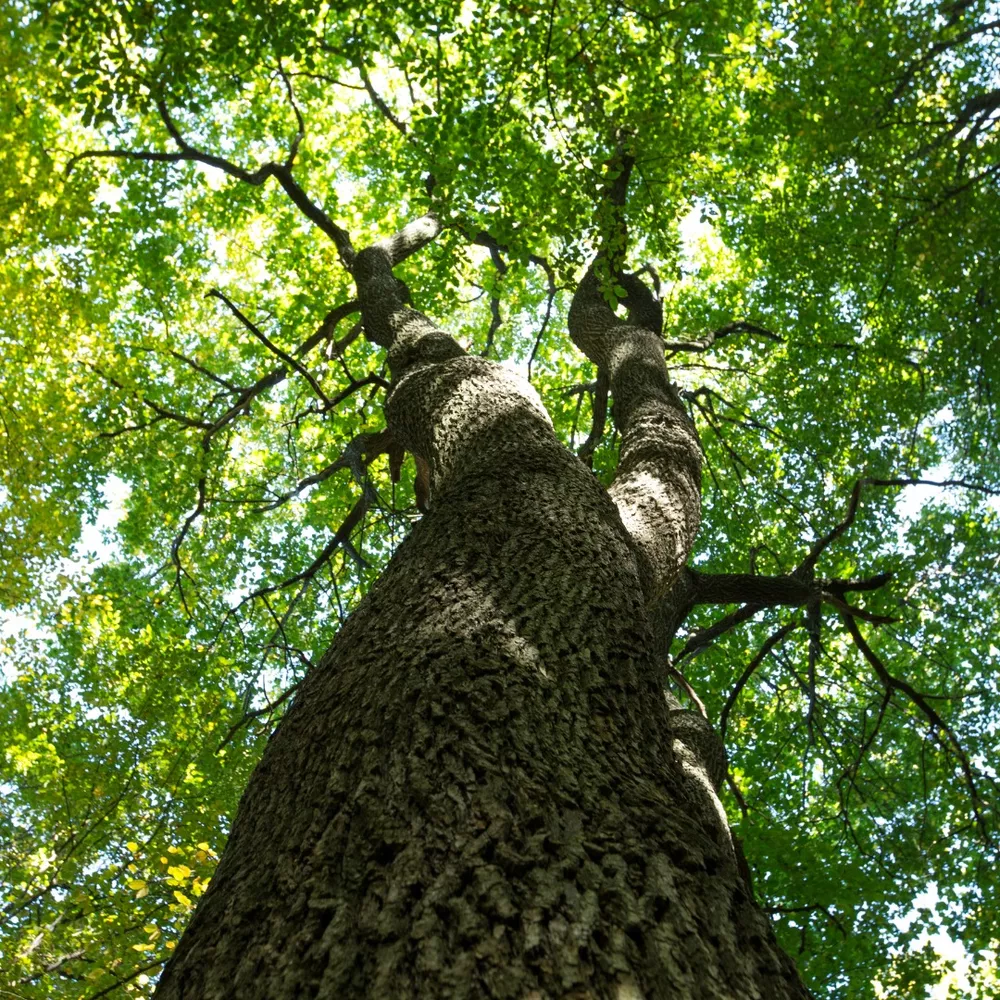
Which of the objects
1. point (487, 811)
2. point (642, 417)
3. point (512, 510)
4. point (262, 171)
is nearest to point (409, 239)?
point (262, 171)

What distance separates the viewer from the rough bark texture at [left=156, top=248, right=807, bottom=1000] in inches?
46.6

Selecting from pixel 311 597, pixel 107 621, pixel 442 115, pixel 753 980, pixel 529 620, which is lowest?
pixel 753 980

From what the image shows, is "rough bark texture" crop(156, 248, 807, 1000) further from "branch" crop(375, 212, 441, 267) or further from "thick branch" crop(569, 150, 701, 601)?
"branch" crop(375, 212, 441, 267)

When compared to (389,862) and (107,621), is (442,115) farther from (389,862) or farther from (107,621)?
(107,621)

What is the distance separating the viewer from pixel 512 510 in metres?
2.85

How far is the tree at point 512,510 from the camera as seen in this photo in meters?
1.49

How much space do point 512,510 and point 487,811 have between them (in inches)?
58.3

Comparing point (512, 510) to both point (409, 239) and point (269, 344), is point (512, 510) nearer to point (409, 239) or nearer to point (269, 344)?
point (269, 344)

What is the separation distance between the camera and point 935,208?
647 cm

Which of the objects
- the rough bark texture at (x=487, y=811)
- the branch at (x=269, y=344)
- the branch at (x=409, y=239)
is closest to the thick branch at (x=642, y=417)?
the rough bark texture at (x=487, y=811)

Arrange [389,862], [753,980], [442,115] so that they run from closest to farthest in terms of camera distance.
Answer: [753,980], [389,862], [442,115]

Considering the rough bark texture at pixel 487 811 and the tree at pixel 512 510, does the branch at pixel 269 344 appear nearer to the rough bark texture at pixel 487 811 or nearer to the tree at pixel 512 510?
the tree at pixel 512 510

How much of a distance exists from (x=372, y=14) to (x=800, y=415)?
6.26 metres

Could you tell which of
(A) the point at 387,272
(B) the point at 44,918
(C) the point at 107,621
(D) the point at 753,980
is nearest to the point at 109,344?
(C) the point at 107,621
